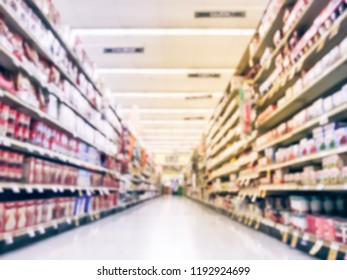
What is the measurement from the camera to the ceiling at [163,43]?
5699mm

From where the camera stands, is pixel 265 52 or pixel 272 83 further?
pixel 265 52

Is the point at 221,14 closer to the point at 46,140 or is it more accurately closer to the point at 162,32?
the point at 162,32

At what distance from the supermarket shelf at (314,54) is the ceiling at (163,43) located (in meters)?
2.83

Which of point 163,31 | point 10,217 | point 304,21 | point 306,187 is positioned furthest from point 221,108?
point 10,217

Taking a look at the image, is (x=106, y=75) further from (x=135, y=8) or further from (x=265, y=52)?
(x=265, y=52)

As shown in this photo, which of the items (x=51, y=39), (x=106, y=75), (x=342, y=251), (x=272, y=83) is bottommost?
(x=342, y=251)

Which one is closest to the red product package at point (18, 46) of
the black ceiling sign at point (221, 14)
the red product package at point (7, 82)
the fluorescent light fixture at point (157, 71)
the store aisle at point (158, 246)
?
the red product package at point (7, 82)

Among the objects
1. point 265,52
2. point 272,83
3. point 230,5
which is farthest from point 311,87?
point 230,5

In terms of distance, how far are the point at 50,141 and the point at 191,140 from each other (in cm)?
1720

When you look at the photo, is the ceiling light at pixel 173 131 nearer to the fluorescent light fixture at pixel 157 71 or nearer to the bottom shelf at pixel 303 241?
the fluorescent light fixture at pixel 157 71

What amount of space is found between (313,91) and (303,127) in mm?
351

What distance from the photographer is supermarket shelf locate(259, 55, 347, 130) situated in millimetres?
2144

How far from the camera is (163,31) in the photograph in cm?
652

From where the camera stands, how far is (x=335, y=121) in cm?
239
